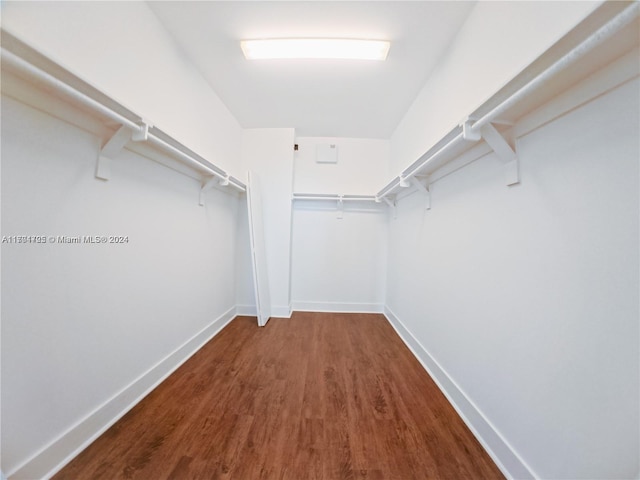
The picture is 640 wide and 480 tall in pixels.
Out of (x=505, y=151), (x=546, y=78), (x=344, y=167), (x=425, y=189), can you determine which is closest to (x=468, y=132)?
(x=505, y=151)

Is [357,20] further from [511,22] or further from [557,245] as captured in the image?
[557,245]

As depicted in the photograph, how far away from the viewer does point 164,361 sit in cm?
158

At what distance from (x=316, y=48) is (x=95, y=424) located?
2716mm

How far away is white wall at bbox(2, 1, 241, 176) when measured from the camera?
0.87 metres

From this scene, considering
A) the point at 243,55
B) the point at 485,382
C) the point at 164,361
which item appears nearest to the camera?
the point at 485,382

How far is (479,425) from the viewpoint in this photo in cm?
117

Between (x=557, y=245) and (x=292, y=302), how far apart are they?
2.77 m

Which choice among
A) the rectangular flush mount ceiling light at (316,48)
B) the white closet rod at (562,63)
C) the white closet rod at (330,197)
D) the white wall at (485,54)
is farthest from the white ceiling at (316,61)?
the white closet rod at (562,63)

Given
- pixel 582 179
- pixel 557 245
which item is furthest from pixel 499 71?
pixel 557 245

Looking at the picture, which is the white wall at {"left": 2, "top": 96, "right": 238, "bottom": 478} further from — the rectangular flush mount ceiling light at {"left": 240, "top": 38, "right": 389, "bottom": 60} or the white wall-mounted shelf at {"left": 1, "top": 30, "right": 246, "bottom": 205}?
the rectangular flush mount ceiling light at {"left": 240, "top": 38, "right": 389, "bottom": 60}

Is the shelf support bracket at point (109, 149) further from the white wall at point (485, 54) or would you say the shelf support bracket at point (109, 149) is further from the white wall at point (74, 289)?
the white wall at point (485, 54)

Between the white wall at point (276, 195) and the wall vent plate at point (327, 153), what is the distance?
419mm

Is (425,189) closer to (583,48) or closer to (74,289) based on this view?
(583,48)

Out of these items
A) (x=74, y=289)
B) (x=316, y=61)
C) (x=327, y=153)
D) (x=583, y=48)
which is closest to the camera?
(x=583, y=48)
